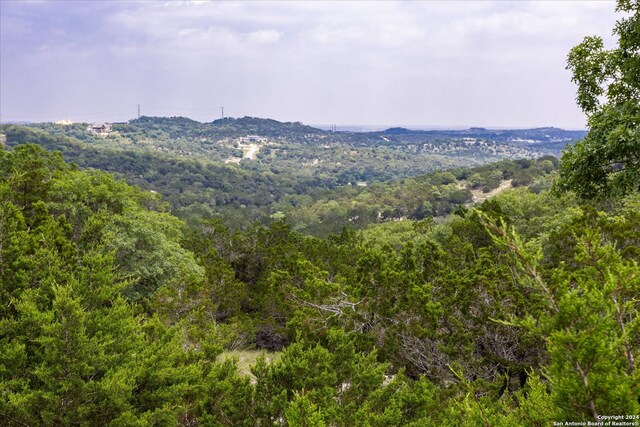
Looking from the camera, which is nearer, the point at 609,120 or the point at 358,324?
the point at 609,120

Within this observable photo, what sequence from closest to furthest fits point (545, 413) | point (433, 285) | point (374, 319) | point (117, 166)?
point (545, 413)
point (374, 319)
point (433, 285)
point (117, 166)

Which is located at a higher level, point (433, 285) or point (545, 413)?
point (545, 413)

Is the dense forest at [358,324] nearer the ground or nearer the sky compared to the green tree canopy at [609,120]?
nearer the ground

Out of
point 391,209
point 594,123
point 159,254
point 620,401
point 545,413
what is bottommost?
point 391,209

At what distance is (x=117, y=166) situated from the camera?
12662 cm

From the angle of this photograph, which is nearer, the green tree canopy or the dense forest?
the dense forest

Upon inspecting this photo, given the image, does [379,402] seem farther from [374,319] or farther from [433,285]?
[433,285]

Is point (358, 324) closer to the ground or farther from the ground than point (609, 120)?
closer to the ground

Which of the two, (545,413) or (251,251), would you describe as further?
(251,251)

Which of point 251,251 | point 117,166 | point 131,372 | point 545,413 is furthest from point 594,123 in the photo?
point 117,166

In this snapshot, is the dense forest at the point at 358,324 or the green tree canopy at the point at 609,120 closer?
the dense forest at the point at 358,324

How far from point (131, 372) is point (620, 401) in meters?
5.89

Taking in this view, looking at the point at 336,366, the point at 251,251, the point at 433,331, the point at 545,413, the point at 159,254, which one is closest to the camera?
the point at 545,413

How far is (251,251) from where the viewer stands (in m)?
21.2
